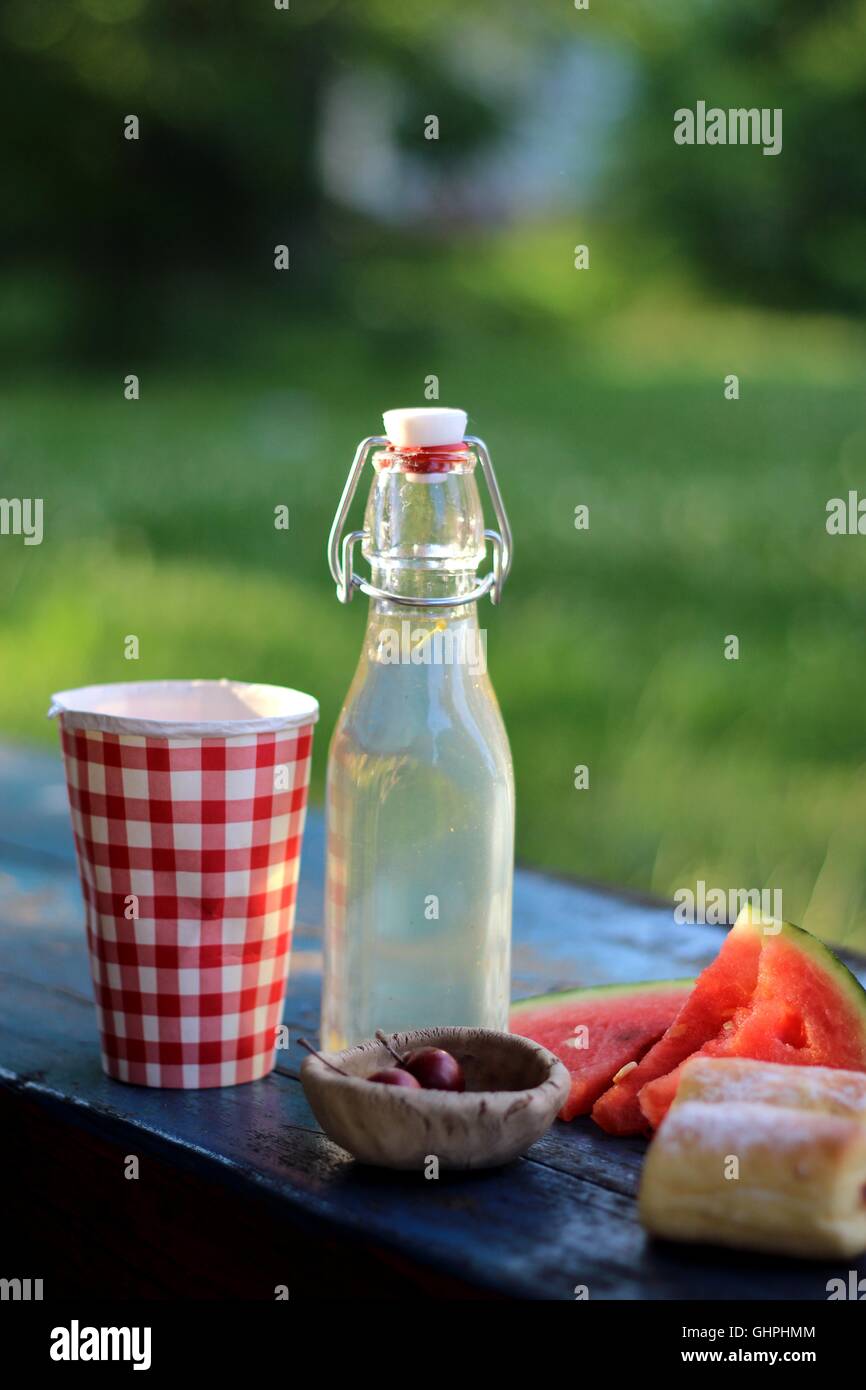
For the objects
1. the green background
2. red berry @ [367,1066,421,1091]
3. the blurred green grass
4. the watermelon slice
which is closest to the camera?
red berry @ [367,1066,421,1091]

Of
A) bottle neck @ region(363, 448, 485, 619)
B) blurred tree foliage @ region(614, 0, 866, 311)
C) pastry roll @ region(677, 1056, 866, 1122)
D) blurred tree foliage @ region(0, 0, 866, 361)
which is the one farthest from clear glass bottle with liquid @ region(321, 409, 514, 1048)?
blurred tree foliage @ region(0, 0, 866, 361)

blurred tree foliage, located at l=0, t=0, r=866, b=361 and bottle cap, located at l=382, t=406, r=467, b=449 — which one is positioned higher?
blurred tree foliage, located at l=0, t=0, r=866, b=361

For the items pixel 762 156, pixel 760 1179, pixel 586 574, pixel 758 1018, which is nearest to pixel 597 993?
pixel 758 1018

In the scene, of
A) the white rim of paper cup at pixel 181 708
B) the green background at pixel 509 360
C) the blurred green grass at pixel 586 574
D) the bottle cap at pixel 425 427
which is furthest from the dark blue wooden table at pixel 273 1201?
the green background at pixel 509 360

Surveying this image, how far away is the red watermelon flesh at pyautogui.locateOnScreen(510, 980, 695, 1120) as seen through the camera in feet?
4.17

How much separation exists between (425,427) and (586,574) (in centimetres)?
334

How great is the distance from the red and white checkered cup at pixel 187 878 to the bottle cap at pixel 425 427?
0.81ft

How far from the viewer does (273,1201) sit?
1.10 m

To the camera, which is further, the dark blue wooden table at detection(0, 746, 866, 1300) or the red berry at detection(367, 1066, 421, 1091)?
the red berry at detection(367, 1066, 421, 1091)

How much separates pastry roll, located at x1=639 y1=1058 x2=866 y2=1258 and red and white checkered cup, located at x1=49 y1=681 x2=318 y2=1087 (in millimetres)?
444

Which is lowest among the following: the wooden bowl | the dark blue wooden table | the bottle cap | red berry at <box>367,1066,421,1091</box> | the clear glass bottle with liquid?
the dark blue wooden table

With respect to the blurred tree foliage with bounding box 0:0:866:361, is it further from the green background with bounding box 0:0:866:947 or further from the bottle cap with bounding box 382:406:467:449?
the bottle cap with bounding box 382:406:467:449
